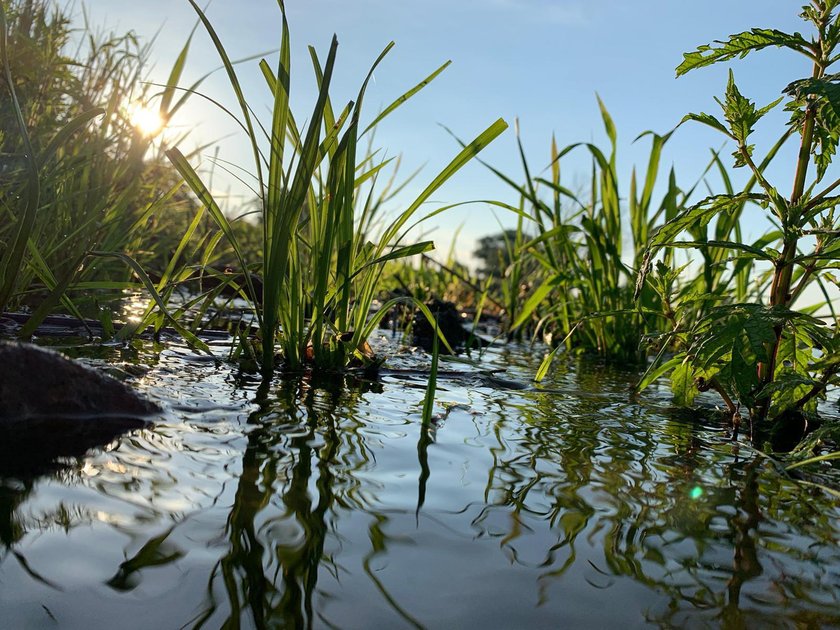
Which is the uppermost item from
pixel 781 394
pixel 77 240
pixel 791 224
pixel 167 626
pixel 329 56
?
pixel 329 56

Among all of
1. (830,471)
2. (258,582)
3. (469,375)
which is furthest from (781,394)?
(258,582)

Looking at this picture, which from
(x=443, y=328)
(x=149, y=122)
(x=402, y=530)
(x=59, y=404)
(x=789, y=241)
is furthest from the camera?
(x=443, y=328)

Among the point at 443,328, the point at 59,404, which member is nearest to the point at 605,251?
the point at 443,328

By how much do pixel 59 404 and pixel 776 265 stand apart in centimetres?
147

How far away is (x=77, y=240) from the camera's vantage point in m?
2.56

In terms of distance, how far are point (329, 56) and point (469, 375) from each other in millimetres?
1123

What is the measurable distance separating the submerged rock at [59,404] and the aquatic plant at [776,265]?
3.43ft

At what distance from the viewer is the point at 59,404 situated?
50.7 inches

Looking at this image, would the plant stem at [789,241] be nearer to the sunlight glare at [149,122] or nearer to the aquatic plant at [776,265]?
the aquatic plant at [776,265]

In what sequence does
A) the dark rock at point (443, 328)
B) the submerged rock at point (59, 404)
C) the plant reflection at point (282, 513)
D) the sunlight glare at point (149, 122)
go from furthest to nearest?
the dark rock at point (443, 328), the sunlight glare at point (149, 122), the submerged rock at point (59, 404), the plant reflection at point (282, 513)

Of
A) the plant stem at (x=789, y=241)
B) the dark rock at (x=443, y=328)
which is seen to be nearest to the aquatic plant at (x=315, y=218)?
the plant stem at (x=789, y=241)

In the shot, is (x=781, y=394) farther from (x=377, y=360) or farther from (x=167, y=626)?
(x=167, y=626)

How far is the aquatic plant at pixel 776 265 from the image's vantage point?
4.60 feet

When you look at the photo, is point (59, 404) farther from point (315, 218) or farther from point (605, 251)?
point (605, 251)
